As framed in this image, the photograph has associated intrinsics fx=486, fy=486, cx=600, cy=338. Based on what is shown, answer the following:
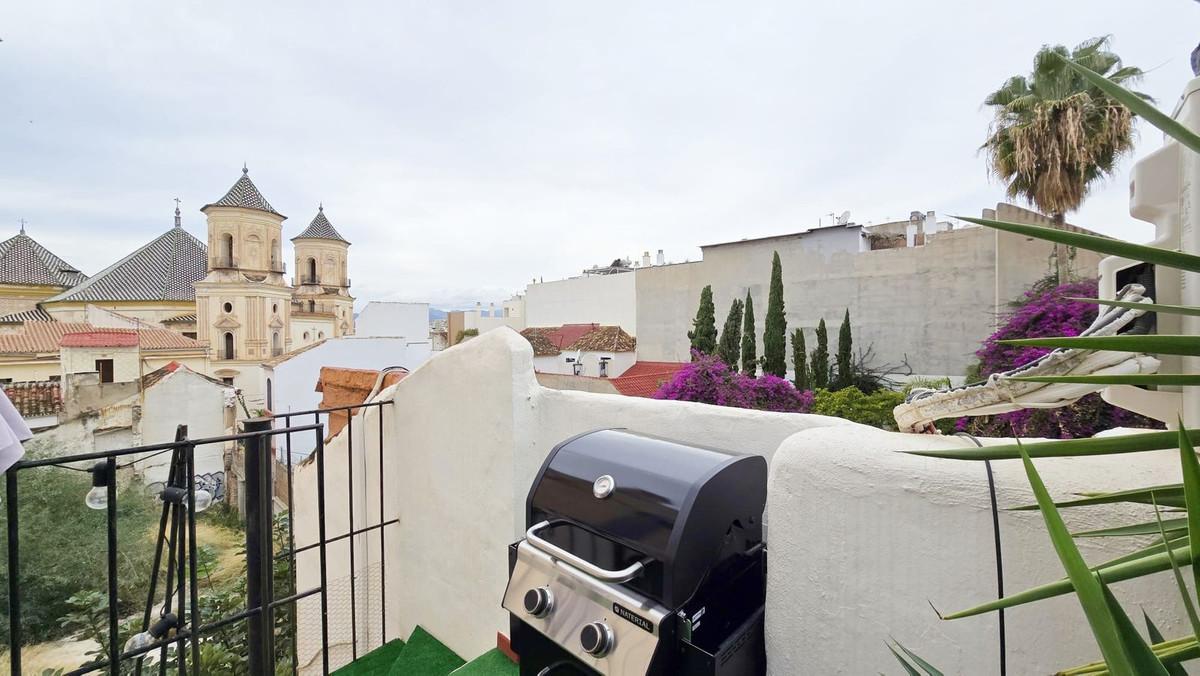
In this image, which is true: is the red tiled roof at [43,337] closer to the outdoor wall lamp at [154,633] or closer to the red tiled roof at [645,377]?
the red tiled roof at [645,377]

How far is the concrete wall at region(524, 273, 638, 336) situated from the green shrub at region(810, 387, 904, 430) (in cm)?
1597

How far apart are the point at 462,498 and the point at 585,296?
2513 cm

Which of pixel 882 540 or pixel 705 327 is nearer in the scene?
pixel 882 540

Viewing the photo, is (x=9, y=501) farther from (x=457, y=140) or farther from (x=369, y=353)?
(x=369, y=353)

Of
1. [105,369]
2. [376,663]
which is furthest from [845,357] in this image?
[105,369]

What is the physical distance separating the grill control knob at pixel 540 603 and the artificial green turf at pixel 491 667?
50.6 inches

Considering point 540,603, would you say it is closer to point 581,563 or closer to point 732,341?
point 581,563

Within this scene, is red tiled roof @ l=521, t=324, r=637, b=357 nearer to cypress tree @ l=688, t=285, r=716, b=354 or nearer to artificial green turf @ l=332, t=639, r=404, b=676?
cypress tree @ l=688, t=285, r=716, b=354

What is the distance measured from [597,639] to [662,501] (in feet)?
1.50

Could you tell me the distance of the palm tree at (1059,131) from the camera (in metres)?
9.74

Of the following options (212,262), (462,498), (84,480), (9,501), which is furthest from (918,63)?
(212,262)

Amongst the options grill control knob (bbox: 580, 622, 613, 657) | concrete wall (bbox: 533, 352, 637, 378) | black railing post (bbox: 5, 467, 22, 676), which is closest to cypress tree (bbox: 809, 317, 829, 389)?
concrete wall (bbox: 533, 352, 637, 378)

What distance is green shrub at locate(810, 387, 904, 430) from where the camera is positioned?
27.2 feet

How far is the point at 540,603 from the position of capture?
164 centimetres
